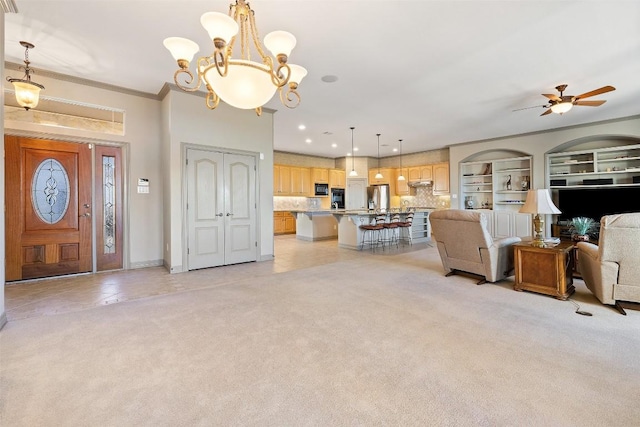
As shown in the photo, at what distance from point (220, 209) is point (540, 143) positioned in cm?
787

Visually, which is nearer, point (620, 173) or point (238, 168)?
point (238, 168)

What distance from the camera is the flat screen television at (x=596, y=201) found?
6328 mm

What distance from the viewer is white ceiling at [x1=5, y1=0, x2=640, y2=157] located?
2742 millimetres

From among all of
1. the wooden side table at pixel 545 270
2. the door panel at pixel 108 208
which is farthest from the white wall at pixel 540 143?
the door panel at pixel 108 208

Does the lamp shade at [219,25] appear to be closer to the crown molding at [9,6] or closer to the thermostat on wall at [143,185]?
the crown molding at [9,6]

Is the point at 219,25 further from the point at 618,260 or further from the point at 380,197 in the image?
the point at 380,197

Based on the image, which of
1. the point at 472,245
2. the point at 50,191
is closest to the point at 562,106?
the point at 472,245

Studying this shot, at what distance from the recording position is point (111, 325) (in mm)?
2680

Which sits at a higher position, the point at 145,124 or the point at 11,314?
the point at 145,124

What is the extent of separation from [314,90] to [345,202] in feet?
22.1

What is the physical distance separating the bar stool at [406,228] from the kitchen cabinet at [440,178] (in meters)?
2.36

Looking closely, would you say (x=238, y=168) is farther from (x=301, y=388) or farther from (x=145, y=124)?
(x=301, y=388)

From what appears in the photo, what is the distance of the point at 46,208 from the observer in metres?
4.23

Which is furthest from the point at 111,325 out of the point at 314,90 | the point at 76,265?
the point at 314,90
